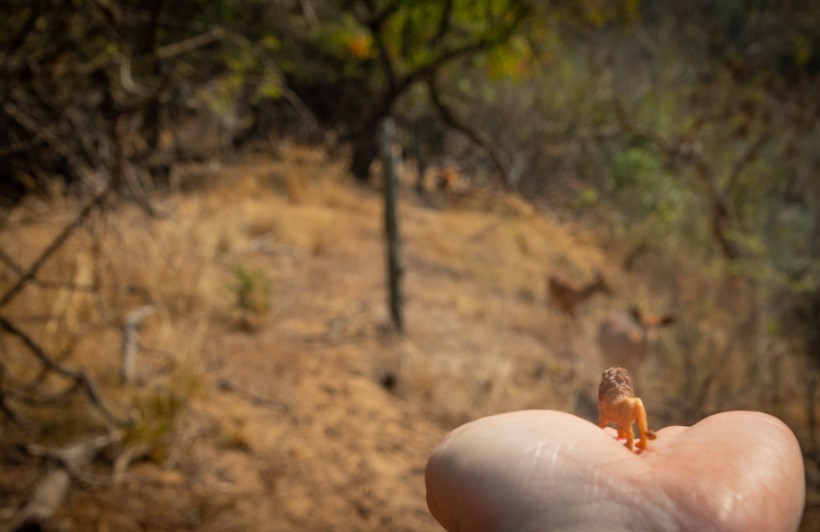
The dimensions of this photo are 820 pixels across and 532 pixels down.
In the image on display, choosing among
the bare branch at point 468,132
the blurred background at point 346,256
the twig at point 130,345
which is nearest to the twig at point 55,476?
the blurred background at point 346,256

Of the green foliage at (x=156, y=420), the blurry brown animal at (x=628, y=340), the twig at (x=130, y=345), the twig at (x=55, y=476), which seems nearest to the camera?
the twig at (x=55, y=476)

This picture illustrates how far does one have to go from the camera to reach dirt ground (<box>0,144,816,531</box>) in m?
2.53

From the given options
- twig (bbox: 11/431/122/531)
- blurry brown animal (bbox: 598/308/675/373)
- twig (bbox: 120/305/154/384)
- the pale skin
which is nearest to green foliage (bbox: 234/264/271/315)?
twig (bbox: 120/305/154/384)

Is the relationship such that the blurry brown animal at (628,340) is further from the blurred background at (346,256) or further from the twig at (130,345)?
the twig at (130,345)

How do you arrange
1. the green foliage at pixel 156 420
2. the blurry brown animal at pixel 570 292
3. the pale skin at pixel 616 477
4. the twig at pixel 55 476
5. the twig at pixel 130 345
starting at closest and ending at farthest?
1. the pale skin at pixel 616 477
2. the twig at pixel 55 476
3. the green foliage at pixel 156 420
4. the twig at pixel 130 345
5. the blurry brown animal at pixel 570 292

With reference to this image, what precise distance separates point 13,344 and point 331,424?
1.81 meters

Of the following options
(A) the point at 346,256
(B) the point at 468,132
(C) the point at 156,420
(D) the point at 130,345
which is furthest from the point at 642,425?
(A) the point at 346,256

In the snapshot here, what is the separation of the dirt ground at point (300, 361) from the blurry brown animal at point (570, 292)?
1.08ft

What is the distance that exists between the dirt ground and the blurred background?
0.02 m

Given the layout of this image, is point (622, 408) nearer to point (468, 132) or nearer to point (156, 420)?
point (468, 132)

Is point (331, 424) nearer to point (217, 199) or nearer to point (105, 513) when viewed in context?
point (105, 513)

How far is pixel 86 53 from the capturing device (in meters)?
3.13

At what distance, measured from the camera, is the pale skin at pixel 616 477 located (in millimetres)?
433

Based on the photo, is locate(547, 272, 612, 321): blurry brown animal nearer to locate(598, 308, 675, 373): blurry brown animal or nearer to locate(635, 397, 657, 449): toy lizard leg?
locate(598, 308, 675, 373): blurry brown animal
